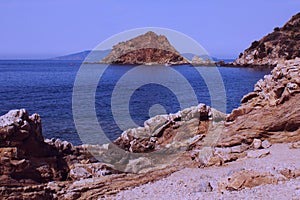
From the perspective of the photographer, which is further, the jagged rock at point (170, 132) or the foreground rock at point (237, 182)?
the jagged rock at point (170, 132)

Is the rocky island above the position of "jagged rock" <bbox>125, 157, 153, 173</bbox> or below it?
above

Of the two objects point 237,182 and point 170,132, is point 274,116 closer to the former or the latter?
point 170,132

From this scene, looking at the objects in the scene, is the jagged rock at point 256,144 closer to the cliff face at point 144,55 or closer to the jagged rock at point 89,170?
the jagged rock at point 89,170

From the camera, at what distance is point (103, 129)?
90.1ft

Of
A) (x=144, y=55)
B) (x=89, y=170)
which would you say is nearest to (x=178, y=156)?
(x=89, y=170)

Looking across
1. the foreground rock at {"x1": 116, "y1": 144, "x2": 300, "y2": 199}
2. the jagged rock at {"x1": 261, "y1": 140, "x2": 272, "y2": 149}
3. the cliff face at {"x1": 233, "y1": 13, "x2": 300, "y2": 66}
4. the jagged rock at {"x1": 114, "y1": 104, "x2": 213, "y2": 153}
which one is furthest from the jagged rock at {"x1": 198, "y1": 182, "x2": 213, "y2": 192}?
the cliff face at {"x1": 233, "y1": 13, "x2": 300, "y2": 66}

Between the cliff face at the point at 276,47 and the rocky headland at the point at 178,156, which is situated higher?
the cliff face at the point at 276,47

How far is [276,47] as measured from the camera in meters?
120

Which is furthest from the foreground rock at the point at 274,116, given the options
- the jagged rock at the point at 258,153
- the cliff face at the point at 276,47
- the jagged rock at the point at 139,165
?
the cliff face at the point at 276,47

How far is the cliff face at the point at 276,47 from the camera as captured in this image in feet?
376

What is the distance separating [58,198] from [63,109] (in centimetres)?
2525

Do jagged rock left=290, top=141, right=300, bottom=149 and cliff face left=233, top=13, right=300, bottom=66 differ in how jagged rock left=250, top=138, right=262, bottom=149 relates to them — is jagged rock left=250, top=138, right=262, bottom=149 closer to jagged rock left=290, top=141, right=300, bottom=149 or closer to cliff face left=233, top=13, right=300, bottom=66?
jagged rock left=290, top=141, right=300, bottom=149

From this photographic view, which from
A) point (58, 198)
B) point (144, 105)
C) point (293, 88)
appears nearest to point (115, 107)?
point (144, 105)

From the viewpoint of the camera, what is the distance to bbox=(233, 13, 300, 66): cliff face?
115 meters
